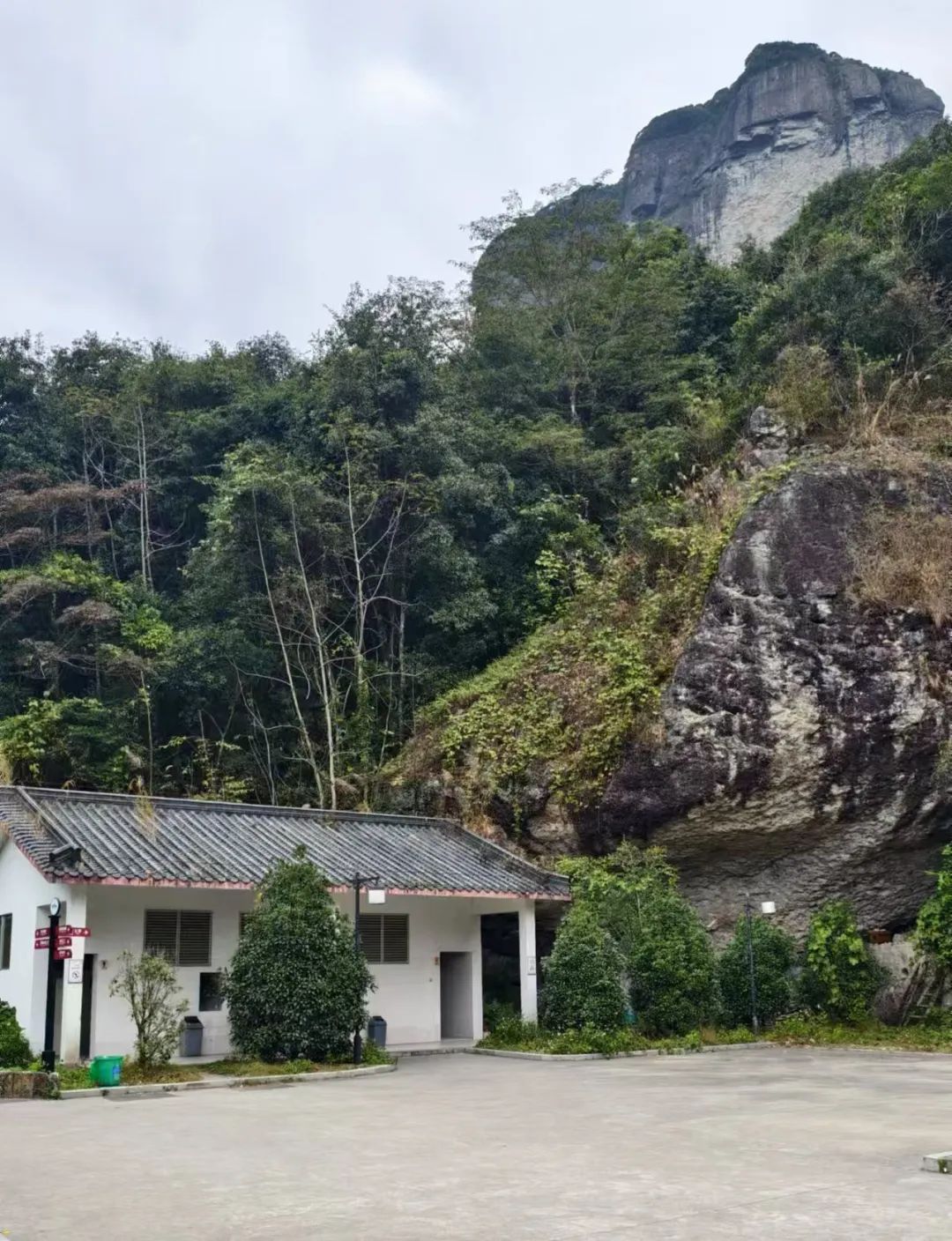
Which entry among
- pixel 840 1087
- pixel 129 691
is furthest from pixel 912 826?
pixel 129 691

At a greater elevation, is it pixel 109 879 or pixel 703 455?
pixel 703 455

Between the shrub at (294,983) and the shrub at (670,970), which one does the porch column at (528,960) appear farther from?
the shrub at (294,983)

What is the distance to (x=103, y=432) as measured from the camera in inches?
1393

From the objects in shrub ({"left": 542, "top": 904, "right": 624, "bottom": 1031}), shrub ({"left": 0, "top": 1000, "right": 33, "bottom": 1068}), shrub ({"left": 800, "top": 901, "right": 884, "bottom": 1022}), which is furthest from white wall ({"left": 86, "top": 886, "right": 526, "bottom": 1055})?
shrub ({"left": 800, "top": 901, "right": 884, "bottom": 1022})

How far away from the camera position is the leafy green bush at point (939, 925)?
61.9 feet

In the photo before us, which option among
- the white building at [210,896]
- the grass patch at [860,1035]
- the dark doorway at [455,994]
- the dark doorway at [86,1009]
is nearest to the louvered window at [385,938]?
the white building at [210,896]

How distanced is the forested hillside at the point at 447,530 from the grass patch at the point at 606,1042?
456 cm

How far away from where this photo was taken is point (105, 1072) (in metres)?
14.6

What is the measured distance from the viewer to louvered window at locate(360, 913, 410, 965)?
2048 centimetres

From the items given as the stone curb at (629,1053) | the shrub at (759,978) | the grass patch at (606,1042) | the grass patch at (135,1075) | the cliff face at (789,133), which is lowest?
the stone curb at (629,1053)

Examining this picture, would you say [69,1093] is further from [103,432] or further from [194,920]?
[103,432]

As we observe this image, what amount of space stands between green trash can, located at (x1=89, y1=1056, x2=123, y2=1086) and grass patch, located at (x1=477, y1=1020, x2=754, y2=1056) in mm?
6497

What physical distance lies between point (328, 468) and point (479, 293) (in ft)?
37.1

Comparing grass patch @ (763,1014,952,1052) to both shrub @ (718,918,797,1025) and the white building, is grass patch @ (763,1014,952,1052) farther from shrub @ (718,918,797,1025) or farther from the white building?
the white building
